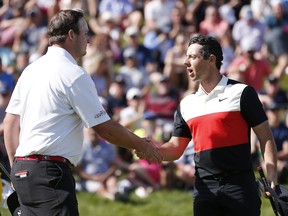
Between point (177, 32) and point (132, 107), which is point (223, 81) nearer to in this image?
point (132, 107)

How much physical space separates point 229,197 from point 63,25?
1893mm

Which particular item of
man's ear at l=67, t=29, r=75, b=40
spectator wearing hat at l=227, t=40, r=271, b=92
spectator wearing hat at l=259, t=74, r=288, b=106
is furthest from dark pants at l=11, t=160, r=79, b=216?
spectator wearing hat at l=227, t=40, r=271, b=92

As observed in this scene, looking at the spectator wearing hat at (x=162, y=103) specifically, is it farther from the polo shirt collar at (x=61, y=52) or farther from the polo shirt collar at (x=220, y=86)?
the polo shirt collar at (x=61, y=52)

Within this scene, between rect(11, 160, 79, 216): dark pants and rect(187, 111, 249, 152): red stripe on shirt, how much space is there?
3.97 ft

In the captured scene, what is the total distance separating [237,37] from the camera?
17359 millimetres

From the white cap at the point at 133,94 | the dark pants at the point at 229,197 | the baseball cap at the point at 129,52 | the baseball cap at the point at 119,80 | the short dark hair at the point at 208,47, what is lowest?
the white cap at the point at 133,94

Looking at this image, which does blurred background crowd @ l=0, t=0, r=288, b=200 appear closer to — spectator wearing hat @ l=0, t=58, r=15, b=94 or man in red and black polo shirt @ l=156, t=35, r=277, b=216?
spectator wearing hat @ l=0, t=58, r=15, b=94

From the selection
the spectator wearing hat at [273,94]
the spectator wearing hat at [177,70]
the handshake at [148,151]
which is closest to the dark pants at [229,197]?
the handshake at [148,151]

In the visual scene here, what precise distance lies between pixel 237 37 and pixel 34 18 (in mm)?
4935

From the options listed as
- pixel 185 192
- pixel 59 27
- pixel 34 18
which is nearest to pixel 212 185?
pixel 59 27

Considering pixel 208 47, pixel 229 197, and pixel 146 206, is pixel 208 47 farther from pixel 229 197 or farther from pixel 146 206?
pixel 146 206

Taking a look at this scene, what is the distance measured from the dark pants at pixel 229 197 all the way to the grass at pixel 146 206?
4.88 metres

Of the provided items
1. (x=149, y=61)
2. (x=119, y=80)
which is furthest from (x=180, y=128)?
(x=149, y=61)

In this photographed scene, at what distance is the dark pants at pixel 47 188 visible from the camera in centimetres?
595
